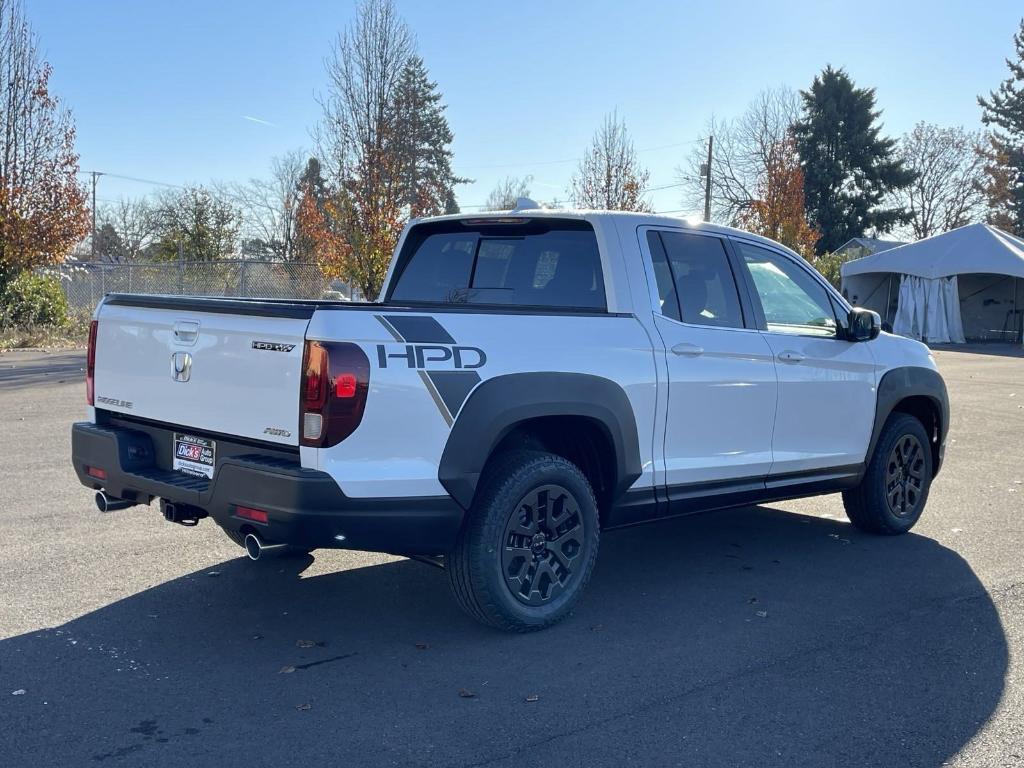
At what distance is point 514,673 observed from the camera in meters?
4.32

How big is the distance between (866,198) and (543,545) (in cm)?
5629

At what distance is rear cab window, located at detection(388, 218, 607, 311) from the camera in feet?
17.8

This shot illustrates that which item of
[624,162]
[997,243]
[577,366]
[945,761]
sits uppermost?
[624,162]

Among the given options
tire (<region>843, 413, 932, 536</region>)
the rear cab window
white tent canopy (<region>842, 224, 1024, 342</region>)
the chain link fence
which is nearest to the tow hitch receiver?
the rear cab window

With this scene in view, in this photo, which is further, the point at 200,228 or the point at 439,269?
the point at 200,228

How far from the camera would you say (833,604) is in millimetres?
5363

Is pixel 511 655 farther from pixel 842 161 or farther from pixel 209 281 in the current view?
pixel 842 161

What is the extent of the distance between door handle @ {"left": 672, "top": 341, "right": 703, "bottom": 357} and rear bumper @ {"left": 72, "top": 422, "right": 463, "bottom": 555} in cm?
154

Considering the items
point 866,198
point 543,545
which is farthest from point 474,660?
point 866,198

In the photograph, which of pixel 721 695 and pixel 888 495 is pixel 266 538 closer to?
pixel 721 695

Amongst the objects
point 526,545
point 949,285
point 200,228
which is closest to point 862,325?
point 526,545

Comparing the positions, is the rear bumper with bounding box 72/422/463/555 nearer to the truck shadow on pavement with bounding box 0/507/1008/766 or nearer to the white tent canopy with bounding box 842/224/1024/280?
the truck shadow on pavement with bounding box 0/507/1008/766

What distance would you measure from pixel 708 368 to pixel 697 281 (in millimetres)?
529

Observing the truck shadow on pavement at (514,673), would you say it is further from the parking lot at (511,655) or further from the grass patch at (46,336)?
the grass patch at (46,336)
